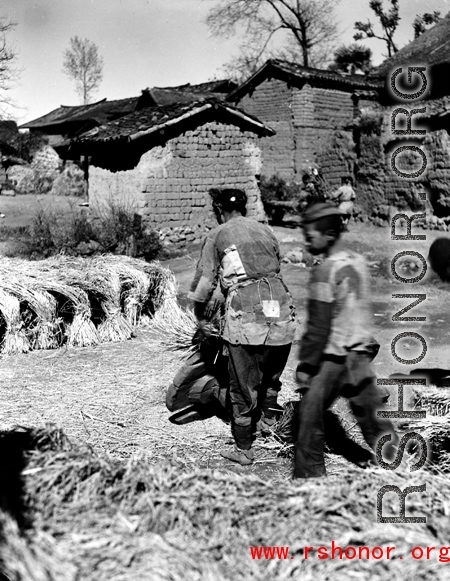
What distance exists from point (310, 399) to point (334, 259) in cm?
71

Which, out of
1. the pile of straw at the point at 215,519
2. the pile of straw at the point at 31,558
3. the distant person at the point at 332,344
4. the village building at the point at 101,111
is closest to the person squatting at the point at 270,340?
the distant person at the point at 332,344

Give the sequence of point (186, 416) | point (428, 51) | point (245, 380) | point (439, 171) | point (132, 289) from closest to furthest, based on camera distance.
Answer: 1. point (245, 380)
2. point (186, 416)
3. point (132, 289)
4. point (439, 171)
5. point (428, 51)

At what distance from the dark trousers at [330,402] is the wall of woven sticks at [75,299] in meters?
3.77

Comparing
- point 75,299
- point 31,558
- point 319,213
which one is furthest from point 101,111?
point 31,558

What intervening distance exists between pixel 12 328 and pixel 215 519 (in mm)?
4492

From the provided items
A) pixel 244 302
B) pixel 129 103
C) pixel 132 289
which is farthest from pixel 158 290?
pixel 129 103

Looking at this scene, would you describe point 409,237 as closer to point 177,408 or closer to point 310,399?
point 310,399

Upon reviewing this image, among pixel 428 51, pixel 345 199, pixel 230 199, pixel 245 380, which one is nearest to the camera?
pixel 245 380

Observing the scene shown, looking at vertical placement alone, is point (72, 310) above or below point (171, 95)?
below

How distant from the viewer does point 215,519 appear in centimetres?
220

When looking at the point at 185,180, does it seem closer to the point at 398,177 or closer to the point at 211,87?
the point at 398,177

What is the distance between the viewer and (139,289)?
705cm

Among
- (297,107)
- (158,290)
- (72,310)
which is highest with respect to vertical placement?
(297,107)

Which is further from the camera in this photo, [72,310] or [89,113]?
[89,113]
